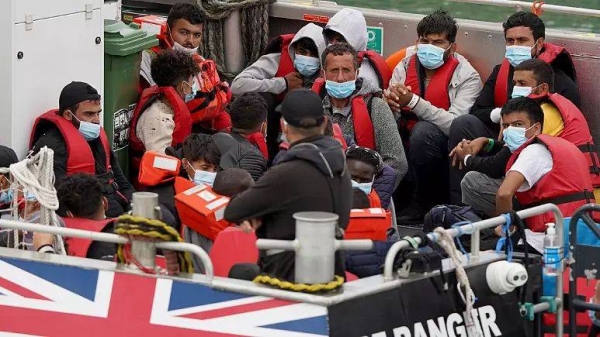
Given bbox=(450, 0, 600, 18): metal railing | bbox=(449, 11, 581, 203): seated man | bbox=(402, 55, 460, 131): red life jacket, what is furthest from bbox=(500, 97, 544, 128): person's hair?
bbox=(450, 0, 600, 18): metal railing

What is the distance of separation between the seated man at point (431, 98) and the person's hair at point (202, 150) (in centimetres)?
189

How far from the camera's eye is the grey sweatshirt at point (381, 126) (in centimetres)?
909

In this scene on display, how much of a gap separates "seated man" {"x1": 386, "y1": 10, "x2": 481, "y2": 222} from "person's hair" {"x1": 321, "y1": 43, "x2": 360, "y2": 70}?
1.44ft

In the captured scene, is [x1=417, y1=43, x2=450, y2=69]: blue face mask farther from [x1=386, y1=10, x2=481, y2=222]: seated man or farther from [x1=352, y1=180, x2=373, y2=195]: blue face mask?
[x1=352, y1=180, x2=373, y2=195]: blue face mask

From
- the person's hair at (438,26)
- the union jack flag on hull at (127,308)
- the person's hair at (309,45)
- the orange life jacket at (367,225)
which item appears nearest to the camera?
the union jack flag on hull at (127,308)

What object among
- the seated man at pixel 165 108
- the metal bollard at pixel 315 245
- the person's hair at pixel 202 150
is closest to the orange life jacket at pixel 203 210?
the person's hair at pixel 202 150

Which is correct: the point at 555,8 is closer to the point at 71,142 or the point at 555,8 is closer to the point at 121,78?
the point at 121,78

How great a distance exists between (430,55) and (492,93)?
20.4 inches

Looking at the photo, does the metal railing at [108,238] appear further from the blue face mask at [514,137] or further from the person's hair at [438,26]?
the person's hair at [438,26]

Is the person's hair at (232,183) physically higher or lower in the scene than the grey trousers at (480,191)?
higher

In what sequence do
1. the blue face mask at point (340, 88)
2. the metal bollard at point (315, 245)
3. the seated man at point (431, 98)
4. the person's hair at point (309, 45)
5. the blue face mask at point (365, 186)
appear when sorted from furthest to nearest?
the person's hair at point (309, 45) < the seated man at point (431, 98) < the blue face mask at point (340, 88) < the blue face mask at point (365, 186) < the metal bollard at point (315, 245)

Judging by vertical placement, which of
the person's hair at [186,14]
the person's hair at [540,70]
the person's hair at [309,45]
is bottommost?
the person's hair at [309,45]

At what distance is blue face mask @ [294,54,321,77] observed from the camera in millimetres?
10031

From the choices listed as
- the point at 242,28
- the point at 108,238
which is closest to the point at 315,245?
the point at 108,238
